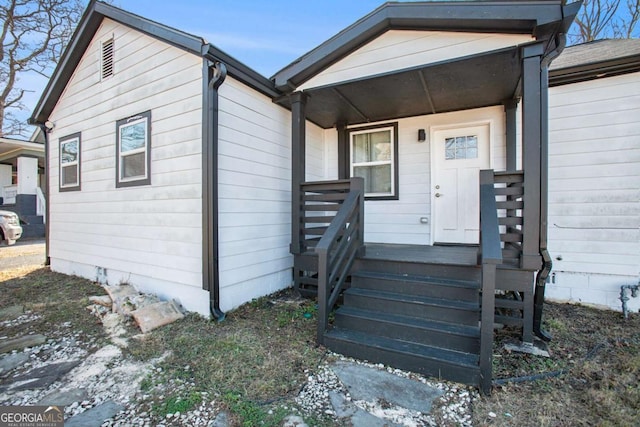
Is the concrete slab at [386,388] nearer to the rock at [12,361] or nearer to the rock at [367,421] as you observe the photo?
the rock at [367,421]

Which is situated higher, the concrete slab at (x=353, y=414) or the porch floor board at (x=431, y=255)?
the porch floor board at (x=431, y=255)

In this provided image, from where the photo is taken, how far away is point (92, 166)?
515 centimetres

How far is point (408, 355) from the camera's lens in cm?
248

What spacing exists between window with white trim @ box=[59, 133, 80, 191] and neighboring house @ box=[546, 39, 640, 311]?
7.64 meters

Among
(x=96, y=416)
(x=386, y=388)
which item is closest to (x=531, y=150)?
(x=386, y=388)

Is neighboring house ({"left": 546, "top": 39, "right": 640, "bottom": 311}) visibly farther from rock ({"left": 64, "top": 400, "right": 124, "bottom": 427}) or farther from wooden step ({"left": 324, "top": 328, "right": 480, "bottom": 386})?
rock ({"left": 64, "top": 400, "right": 124, "bottom": 427})

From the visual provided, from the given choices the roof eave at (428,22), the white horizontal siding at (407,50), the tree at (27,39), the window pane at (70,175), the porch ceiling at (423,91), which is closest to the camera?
the roof eave at (428,22)

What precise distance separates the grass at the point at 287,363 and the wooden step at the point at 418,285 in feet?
1.92

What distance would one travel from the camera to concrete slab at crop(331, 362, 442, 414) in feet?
6.94

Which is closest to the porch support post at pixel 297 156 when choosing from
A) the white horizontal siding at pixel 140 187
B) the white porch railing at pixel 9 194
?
the white horizontal siding at pixel 140 187

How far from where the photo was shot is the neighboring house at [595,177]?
3777 mm

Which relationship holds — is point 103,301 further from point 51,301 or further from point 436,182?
point 436,182
